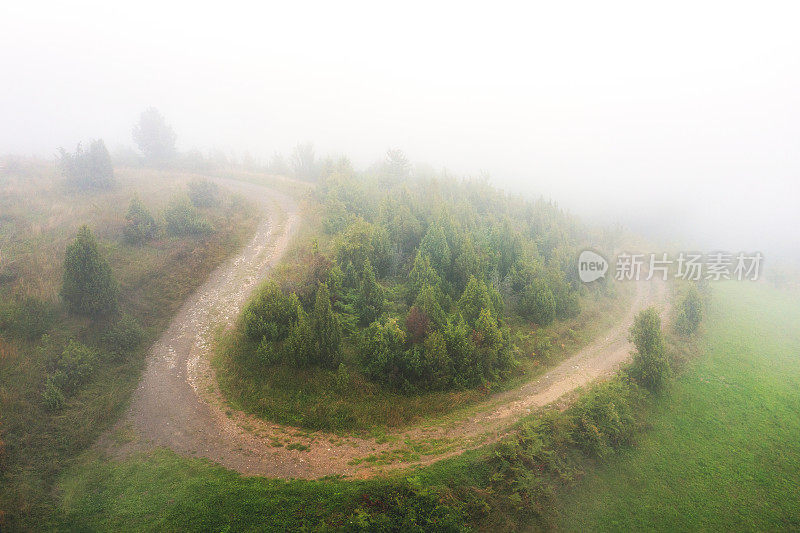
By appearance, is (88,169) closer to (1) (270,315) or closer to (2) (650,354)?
(1) (270,315)

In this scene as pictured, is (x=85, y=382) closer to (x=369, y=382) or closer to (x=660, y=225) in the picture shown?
(x=369, y=382)

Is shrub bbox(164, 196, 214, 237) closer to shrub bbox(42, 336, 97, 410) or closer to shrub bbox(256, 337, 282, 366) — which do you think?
shrub bbox(42, 336, 97, 410)

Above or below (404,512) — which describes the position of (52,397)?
above

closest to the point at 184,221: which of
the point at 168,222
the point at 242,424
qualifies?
the point at 168,222

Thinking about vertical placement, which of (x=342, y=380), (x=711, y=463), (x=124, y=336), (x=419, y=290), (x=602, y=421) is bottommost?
(x=711, y=463)

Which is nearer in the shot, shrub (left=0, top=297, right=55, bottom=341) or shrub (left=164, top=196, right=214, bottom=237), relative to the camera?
shrub (left=0, top=297, right=55, bottom=341)

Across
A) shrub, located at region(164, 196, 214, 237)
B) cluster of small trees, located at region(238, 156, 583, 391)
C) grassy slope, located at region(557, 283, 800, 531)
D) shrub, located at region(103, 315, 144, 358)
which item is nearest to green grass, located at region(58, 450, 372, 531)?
cluster of small trees, located at region(238, 156, 583, 391)
